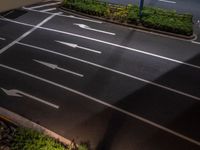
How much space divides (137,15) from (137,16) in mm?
212

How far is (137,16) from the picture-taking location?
20.5 metres

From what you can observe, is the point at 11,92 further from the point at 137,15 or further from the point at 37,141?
the point at 137,15

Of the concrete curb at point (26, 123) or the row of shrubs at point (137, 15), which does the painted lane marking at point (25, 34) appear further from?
the concrete curb at point (26, 123)

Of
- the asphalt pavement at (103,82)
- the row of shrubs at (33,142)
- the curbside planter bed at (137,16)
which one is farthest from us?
the curbside planter bed at (137,16)

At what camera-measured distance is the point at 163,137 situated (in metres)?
11.0

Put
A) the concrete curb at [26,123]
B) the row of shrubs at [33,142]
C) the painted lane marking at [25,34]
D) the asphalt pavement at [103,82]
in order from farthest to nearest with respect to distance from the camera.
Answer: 1. the painted lane marking at [25,34]
2. the asphalt pavement at [103,82]
3. the concrete curb at [26,123]
4. the row of shrubs at [33,142]

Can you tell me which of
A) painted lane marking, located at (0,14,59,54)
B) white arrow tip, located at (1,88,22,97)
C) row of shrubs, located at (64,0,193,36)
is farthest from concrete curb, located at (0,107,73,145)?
row of shrubs, located at (64,0,193,36)

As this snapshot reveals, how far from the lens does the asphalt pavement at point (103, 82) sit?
11.3 meters

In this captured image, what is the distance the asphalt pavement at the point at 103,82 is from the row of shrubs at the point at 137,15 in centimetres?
86

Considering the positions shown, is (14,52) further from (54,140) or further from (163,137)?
(163,137)

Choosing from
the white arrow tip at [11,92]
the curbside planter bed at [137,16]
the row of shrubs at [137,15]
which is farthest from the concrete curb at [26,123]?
the row of shrubs at [137,15]

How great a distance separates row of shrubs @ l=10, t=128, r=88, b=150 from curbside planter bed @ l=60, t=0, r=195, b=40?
12.9 m

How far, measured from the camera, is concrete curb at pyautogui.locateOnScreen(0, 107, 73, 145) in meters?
10.4

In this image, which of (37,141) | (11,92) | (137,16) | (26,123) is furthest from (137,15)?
(37,141)
